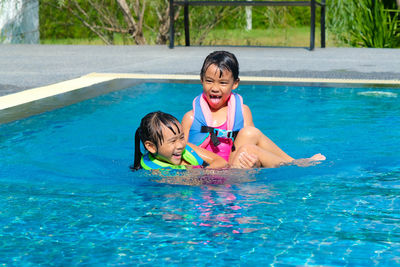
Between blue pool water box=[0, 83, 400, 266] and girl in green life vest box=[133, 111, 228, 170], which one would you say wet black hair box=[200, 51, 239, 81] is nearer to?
girl in green life vest box=[133, 111, 228, 170]

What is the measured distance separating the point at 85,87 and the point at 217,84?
3980 mm

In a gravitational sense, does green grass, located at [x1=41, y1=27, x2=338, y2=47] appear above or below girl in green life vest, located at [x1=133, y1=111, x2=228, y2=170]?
above

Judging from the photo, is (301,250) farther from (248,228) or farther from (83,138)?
(83,138)

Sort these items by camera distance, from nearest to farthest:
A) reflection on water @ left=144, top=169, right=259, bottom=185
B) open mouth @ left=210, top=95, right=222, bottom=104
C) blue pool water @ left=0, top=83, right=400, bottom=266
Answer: blue pool water @ left=0, top=83, right=400, bottom=266 < reflection on water @ left=144, top=169, right=259, bottom=185 < open mouth @ left=210, top=95, right=222, bottom=104

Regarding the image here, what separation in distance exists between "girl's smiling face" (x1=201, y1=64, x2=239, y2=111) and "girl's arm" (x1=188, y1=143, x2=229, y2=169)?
0.39 metres

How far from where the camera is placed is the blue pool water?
3.07m

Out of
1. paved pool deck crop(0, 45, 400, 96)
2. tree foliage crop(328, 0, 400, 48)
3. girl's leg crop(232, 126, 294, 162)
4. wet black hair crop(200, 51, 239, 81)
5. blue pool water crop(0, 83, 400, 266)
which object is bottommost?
blue pool water crop(0, 83, 400, 266)

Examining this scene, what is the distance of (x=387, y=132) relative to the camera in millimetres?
6262

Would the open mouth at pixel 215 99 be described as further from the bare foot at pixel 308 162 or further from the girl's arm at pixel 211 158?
the bare foot at pixel 308 162

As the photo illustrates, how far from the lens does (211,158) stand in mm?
4688

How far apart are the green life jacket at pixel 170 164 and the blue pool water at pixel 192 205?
3.4 inches

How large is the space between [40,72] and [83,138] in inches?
155

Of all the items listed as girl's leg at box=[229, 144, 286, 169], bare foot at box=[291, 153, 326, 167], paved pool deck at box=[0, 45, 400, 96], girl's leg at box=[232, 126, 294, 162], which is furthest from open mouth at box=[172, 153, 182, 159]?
paved pool deck at box=[0, 45, 400, 96]

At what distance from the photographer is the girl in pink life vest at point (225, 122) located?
4656 millimetres
